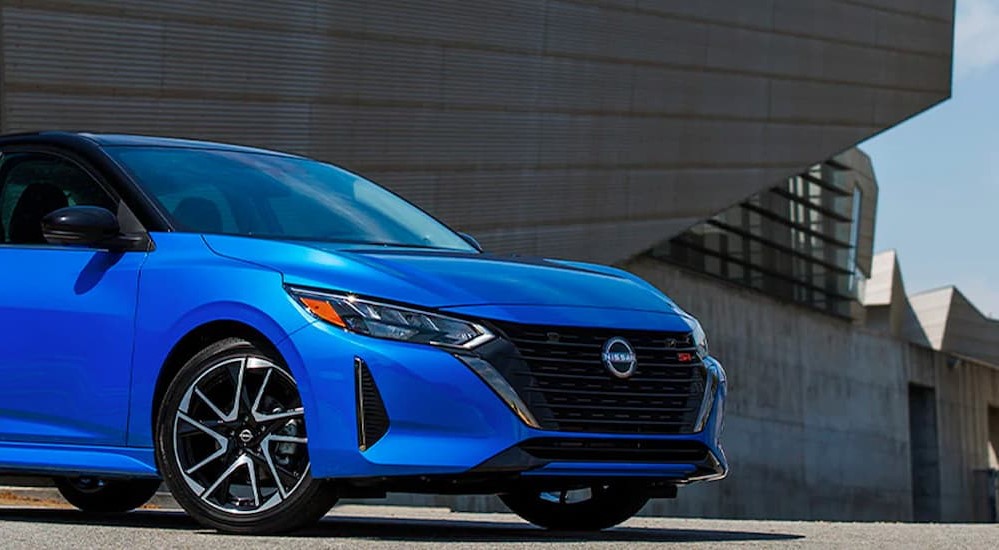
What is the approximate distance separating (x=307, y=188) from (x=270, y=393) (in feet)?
5.11

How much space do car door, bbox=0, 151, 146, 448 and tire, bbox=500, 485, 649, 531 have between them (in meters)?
1.76

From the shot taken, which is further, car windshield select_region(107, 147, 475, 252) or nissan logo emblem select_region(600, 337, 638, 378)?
car windshield select_region(107, 147, 475, 252)

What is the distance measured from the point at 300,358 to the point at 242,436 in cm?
43

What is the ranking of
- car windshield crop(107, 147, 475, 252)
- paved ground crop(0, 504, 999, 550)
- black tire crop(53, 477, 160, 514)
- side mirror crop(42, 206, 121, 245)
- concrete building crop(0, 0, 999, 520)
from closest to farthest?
paved ground crop(0, 504, 999, 550) → side mirror crop(42, 206, 121, 245) → car windshield crop(107, 147, 475, 252) → black tire crop(53, 477, 160, 514) → concrete building crop(0, 0, 999, 520)

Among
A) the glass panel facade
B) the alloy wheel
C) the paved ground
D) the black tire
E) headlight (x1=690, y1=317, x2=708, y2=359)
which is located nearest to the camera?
the paved ground

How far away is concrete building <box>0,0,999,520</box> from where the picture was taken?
2216 centimetres

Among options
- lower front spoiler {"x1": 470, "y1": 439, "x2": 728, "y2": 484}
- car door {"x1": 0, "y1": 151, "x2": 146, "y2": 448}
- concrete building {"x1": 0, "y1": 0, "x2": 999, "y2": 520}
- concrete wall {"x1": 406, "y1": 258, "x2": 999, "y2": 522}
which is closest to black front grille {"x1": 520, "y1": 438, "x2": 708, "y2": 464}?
lower front spoiler {"x1": 470, "y1": 439, "x2": 728, "y2": 484}

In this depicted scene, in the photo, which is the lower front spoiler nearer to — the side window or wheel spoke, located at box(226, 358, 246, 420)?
wheel spoke, located at box(226, 358, 246, 420)

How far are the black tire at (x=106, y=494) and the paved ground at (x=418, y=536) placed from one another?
11 cm

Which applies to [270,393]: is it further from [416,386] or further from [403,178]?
[403,178]

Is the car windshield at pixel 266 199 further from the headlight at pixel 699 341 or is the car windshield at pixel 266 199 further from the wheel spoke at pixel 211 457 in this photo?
the headlight at pixel 699 341

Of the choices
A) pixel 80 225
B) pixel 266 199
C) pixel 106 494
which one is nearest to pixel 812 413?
pixel 106 494

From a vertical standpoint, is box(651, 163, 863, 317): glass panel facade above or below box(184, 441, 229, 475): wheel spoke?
above

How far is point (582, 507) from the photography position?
25.8 ft
